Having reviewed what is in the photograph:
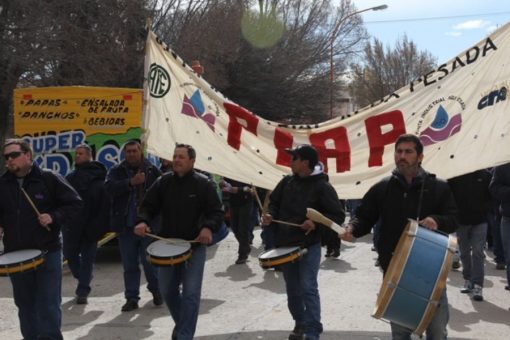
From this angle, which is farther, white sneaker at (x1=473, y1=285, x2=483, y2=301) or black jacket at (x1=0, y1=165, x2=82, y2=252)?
white sneaker at (x1=473, y1=285, x2=483, y2=301)

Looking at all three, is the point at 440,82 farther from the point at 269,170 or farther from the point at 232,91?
the point at 232,91

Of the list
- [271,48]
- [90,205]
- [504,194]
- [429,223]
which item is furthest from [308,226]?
[271,48]

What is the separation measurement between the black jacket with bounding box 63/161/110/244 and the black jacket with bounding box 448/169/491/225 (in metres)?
→ 4.36

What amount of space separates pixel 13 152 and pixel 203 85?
2.37m

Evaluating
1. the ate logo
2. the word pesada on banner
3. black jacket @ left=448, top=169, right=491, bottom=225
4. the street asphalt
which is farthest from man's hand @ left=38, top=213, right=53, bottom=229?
black jacket @ left=448, top=169, right=491, bottom=225

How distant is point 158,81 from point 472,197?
12.9ft

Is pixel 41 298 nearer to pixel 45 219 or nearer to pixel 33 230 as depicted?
pixel 33 230

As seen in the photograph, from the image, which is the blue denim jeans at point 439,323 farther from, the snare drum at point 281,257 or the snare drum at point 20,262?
the snare drum at point 20,262

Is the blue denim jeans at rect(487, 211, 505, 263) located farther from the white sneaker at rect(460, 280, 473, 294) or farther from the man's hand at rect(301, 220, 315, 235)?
→ the man's hand at rect(301, 220, 315, 235)

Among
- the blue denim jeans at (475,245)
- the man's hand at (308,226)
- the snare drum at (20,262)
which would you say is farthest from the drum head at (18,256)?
the blue denim jeans at (475,245)

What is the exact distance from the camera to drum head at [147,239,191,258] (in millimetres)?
5348

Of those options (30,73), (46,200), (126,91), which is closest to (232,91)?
(30,73)

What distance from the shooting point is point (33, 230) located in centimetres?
526

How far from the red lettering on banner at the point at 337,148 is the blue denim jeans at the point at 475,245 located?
6.68ft
